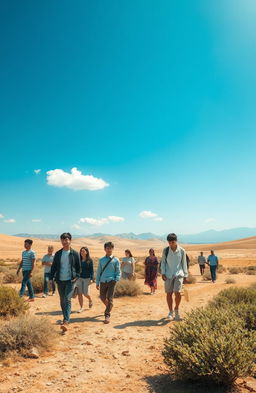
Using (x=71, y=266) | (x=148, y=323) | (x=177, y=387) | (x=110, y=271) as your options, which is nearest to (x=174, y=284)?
(x=148, y=323)

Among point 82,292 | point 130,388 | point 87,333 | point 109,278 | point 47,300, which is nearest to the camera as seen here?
point 130,388

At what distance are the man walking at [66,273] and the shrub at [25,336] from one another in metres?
1.32

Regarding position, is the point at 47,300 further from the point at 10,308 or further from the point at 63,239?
the point at 63,239

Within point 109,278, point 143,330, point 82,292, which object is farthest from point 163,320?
point 82,292

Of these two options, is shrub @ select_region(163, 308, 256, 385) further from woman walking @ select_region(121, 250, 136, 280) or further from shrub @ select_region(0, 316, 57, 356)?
woman walking @ select_region(121, 250, 136, 280)

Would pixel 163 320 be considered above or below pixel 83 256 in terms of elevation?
below

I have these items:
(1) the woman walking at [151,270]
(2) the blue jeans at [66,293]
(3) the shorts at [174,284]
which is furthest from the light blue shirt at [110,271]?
(1) the woman walking at [151,270]

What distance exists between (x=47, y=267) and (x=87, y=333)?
535cm

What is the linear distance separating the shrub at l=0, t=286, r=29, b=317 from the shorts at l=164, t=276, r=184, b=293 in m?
3.70

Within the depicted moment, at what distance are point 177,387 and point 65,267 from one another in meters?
3.72

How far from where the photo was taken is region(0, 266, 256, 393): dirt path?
3.81 meters

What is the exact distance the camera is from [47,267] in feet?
36.5

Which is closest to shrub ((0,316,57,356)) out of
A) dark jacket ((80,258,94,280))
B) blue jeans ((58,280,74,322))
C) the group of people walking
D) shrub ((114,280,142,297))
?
the group of people walking

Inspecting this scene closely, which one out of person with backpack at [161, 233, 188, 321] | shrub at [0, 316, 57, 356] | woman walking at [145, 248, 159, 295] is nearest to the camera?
shrub at [0, 316, 57, 356]
